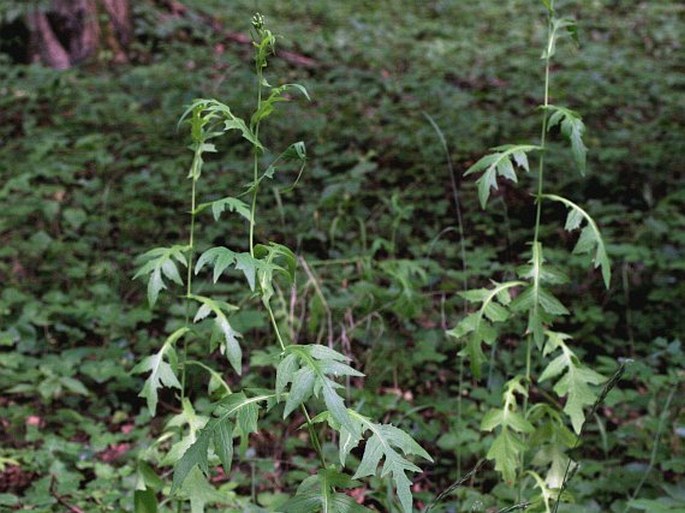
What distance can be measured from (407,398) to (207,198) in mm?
2078

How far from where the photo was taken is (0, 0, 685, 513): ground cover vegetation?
2.05 m

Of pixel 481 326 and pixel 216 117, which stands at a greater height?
pixel 216 117

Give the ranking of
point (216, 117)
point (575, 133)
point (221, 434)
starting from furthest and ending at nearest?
point (575, 133) < point (216, 117) < point (221, 434)

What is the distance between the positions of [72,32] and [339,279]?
4.82 m

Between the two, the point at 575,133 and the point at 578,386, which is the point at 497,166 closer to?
the point at 575,133

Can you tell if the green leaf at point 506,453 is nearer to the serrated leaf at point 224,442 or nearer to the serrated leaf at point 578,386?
the serrated leaf at point 578,386

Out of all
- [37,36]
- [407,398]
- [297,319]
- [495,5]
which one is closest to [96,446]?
[297,319]

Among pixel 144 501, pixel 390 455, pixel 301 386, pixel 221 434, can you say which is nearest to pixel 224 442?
pixel 221 434

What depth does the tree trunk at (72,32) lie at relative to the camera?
700 cm

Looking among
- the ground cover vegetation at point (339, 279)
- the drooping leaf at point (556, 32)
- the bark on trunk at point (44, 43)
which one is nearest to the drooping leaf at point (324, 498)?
the ground cover vegetation at point (339, 279)

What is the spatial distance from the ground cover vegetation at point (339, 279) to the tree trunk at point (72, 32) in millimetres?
178

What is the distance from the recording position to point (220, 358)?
354 centimetres

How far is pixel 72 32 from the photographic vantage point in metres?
7.09

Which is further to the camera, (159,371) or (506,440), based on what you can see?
(506,440)
